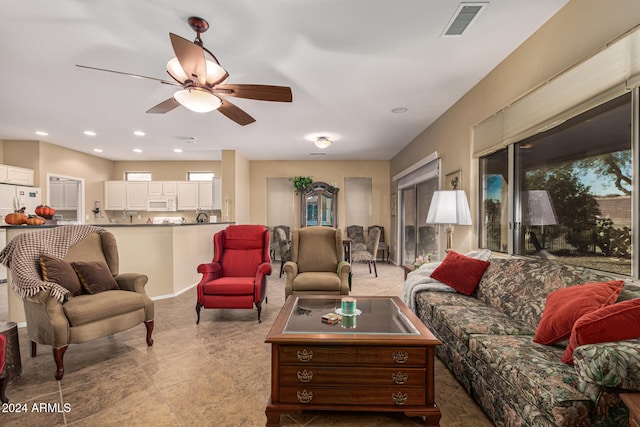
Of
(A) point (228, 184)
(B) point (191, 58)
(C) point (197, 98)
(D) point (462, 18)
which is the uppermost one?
(D) point (462, 18)

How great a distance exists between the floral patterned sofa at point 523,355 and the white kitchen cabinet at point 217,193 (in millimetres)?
5882

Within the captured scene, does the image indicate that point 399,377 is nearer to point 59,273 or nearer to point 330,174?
point 59,273

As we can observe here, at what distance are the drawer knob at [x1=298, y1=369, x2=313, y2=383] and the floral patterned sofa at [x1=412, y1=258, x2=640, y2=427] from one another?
1.00 meters

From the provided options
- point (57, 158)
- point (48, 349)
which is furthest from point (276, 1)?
point (57, 158)

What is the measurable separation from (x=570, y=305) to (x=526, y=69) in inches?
79.6

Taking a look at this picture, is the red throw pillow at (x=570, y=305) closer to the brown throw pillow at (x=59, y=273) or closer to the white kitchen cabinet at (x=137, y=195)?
Answer: the brown throw pillow at (x=59, y=273)

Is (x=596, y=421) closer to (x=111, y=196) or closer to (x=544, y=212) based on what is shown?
(x=544, y=212)

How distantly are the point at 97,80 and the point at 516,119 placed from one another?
426cm

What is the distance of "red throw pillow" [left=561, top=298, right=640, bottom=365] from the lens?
1261mm

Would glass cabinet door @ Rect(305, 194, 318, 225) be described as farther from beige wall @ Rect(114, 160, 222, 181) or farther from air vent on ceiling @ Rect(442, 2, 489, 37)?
air vent on ceiling @ Rect(442, 2, 489, 37)

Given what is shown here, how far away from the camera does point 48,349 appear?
2633 mm

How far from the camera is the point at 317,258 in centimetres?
381

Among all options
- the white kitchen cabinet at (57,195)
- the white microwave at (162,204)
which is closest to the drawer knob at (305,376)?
the white microwave at (162,204)

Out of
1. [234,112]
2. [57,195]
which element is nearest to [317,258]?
[234,112]
